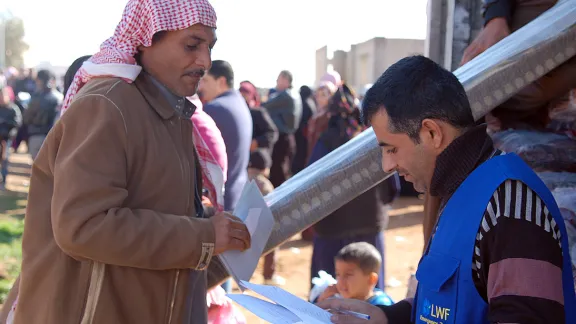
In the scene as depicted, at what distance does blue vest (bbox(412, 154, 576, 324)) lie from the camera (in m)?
1.39

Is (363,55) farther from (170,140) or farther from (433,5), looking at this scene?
(170,140)

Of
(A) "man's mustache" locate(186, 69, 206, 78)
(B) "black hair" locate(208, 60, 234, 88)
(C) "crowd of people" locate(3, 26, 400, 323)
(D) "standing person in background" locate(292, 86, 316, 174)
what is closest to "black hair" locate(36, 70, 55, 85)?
(C) "crowd of people" locate(3, 26, 400, 323)

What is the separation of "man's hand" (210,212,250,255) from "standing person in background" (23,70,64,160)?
8324mm

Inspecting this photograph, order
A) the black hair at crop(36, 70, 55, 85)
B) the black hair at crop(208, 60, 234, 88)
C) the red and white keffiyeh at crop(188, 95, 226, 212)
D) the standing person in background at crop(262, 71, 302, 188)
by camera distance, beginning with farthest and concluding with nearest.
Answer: the black hair at crop(36, 70, 55, 85) → the standing person in background at crop(262, 71, 302, 188) → the black hair at crop(208, 60, 234, 88) → the red and white keffiyeh at crop(188, 95, 226, 212)

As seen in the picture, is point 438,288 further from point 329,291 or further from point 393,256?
point 393,256

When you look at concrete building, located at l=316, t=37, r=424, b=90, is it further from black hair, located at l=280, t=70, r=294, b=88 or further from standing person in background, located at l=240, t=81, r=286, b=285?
standing person in background, located at l=240, t=81, r=286, b=285

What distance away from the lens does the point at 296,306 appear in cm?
161

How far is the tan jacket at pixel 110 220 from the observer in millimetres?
1798

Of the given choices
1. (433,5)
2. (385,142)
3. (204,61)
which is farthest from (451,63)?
(385,142)

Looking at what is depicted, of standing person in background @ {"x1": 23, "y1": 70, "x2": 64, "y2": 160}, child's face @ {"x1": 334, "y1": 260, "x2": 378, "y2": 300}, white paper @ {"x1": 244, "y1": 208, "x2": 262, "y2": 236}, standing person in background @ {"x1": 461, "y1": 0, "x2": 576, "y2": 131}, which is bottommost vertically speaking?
child's face @ {"x1": 334, "y1": 260, "x2": 378, "y2": 300}

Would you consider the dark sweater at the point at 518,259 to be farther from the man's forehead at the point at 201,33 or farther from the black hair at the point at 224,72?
the black hair at the point at 224,72

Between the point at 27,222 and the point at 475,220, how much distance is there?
1.34 meters

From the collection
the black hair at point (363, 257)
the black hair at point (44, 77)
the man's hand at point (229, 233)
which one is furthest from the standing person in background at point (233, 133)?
the black hair at point (44, 77)

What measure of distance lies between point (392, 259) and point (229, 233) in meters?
5.78
